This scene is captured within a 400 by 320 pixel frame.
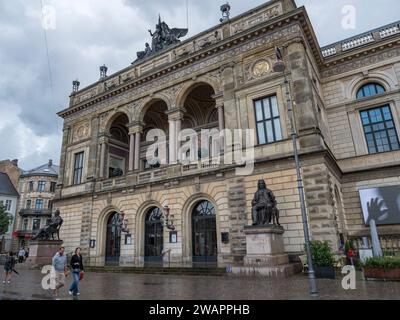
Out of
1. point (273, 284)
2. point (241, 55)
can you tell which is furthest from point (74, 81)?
point (273, 284)

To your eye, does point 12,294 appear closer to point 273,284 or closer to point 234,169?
point 273,284

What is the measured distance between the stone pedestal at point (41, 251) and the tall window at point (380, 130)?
2443 centimetres

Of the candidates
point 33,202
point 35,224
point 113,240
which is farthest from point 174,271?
point 33,202

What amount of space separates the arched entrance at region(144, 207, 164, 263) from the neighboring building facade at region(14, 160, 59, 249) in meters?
33.3

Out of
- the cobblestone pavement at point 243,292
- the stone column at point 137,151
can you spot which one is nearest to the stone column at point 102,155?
the stone column at point 137,151

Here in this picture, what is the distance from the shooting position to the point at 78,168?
91.9 feet

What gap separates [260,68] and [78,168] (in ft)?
62.1

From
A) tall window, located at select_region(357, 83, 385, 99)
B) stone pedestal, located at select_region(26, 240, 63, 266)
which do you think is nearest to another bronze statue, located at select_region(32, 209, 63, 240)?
stone pedestal, located at select_region(26, 240, 63, 266)

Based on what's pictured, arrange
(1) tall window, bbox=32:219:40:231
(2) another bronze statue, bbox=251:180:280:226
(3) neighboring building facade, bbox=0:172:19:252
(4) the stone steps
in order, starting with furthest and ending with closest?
(1) tall window, bbox=32:219:40:231 → (3) neighboring building facade, bbox=0:172:19:252 → (4) the stone steps → (2) another bronze statue, bbox=251:180:280:226

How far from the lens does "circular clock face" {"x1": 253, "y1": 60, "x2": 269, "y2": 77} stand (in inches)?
763

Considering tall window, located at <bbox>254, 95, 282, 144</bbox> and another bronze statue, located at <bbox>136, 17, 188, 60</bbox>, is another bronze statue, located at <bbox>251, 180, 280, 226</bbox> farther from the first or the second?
another bronze statue, located at <bbox>136, 17, 188, 60</bbox>

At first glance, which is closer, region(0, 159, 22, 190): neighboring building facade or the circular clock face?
the circular clock face

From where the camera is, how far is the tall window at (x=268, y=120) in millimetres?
18188

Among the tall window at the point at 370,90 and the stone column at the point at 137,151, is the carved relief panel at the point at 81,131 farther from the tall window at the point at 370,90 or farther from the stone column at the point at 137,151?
the tall window at the point at 370,90
